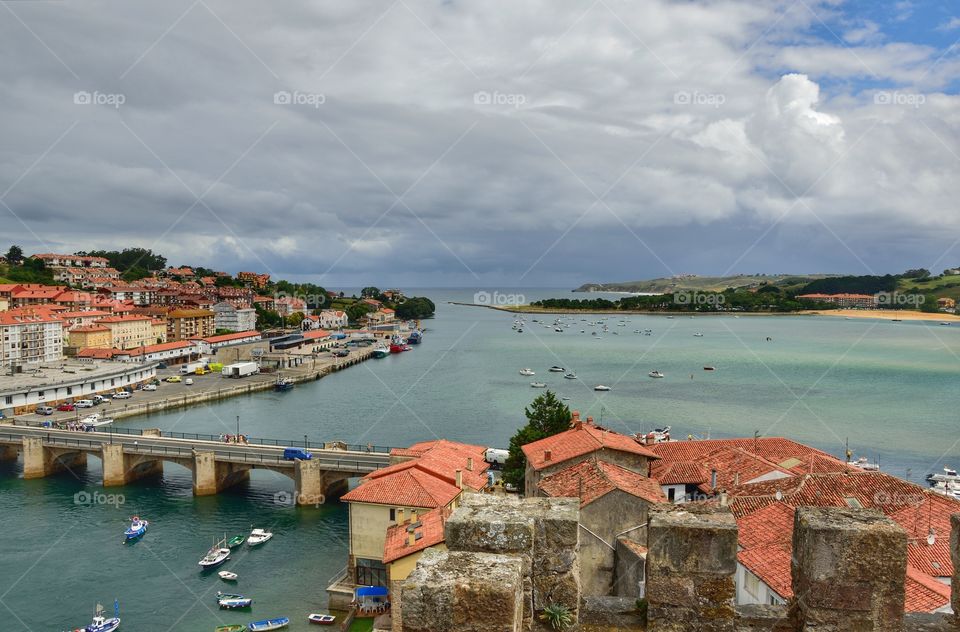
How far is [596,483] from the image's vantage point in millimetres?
20469

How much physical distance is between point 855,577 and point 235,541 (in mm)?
31351

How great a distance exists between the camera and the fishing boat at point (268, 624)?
23.0 meters

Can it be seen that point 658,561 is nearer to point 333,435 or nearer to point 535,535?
point 535,535

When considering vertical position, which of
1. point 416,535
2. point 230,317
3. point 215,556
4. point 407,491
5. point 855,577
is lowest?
point 215,556

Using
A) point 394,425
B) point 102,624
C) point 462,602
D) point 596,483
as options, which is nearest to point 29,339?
point 394,425

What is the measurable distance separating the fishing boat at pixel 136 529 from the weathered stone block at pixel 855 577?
34.2 m

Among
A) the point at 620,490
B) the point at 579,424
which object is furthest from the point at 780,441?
the point at 620,490

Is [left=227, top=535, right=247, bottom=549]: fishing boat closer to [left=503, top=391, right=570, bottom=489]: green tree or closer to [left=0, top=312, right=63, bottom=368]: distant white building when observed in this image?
[left=503, top=391, right=570, bottom=489]: green tree

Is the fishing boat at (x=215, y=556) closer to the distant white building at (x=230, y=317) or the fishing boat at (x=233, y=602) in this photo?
the fishing boat at (x=233, y=602)

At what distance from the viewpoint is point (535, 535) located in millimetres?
4969

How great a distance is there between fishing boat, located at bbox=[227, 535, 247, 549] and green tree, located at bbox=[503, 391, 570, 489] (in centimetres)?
1309

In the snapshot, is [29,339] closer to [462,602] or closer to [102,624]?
[102,624]

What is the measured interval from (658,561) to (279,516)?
34.2m

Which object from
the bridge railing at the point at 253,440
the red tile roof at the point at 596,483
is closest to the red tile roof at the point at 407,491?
the red tile roof at the point at 596,483
